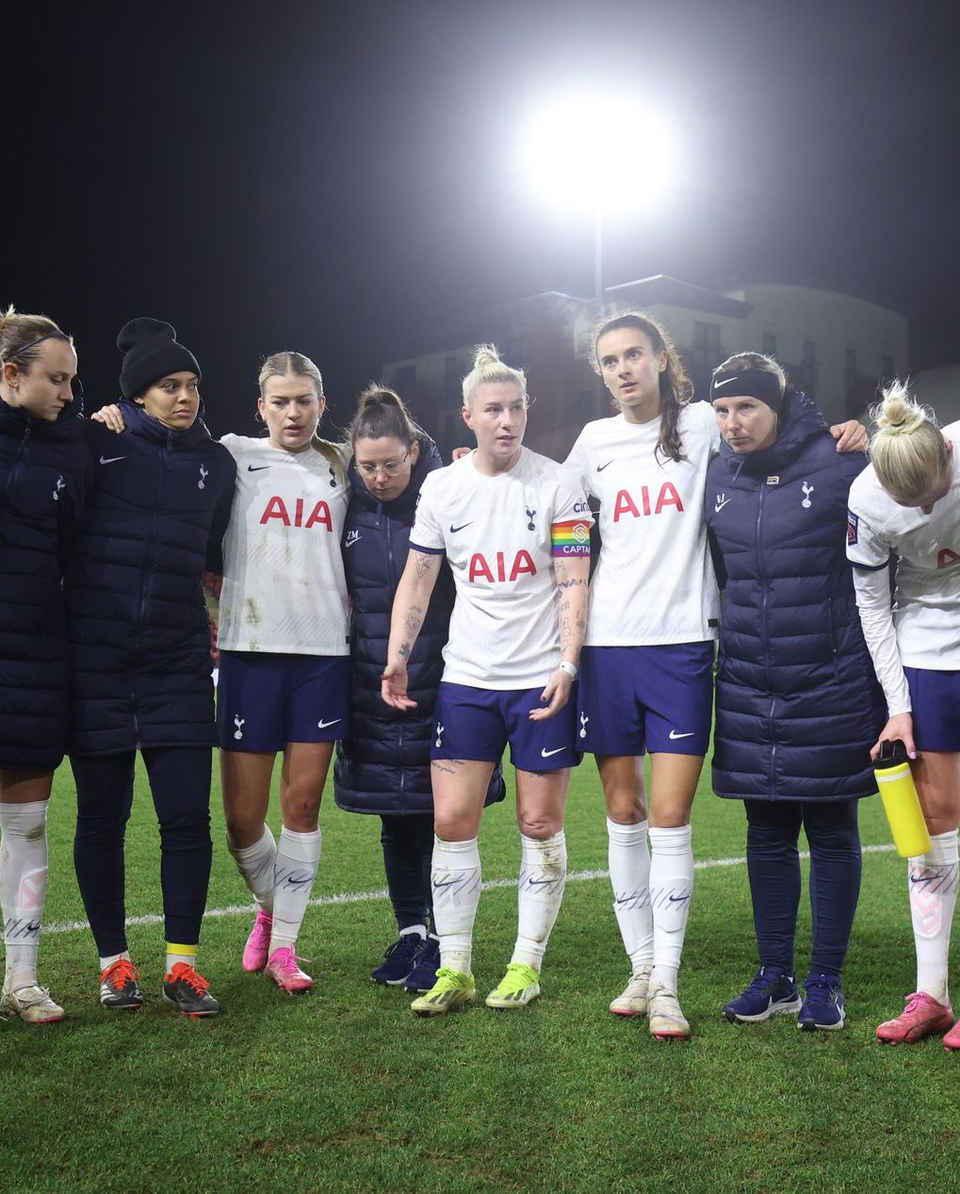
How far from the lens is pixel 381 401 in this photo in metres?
4.19

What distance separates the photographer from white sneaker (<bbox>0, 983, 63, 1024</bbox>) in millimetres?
3652

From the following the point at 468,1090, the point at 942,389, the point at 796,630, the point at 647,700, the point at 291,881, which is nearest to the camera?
the point at 468,1090

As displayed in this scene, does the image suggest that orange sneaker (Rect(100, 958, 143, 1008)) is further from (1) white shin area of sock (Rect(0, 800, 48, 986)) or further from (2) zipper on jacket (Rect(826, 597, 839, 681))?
Result: (2) zipper on jacket (Rect(826, 597, 839, 681))

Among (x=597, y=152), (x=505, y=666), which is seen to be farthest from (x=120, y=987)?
(x=597, y=152)

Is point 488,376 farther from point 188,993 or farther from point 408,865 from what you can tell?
point 188,993

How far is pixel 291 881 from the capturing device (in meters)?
4.18

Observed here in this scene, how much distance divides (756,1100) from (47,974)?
2556 millimetres

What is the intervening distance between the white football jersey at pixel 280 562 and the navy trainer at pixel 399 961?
1093mm

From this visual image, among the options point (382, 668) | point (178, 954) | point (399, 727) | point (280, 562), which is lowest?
point (178, 954)

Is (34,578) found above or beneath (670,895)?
above

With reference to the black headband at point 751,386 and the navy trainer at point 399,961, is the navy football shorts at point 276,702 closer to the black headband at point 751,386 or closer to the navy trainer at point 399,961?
the navy trainer at point 399,961

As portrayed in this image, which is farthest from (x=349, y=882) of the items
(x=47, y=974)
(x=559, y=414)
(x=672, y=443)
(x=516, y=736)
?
(x=559, y=414)

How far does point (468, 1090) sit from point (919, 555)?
6.58 ft

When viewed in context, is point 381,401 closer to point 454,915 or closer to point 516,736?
point 516,736
